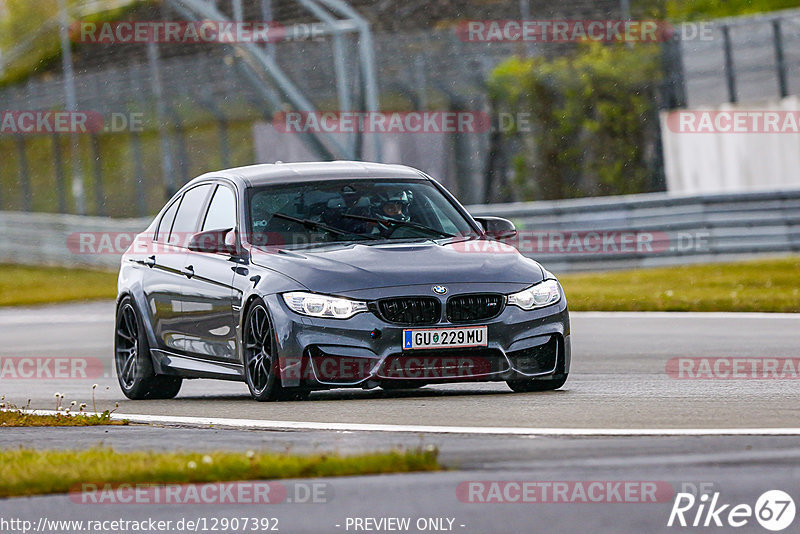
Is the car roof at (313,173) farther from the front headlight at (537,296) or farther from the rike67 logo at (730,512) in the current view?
the rike67 logo at (730,512)

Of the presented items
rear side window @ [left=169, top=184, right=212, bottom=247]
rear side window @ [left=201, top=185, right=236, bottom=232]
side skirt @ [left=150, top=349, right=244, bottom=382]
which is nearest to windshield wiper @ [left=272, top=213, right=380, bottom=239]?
rear side window @ [left=201, top=185, right=236, bottom=232]

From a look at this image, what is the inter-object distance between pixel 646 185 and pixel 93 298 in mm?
11664

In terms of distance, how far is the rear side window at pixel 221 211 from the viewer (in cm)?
1155

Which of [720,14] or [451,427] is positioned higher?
[720,14]

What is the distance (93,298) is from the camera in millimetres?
29000

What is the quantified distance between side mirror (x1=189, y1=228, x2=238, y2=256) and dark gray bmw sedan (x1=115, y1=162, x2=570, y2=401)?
0.04 ft

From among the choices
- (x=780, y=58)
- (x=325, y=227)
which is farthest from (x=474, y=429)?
(x=780, y=58)

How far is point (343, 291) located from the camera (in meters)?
10.2

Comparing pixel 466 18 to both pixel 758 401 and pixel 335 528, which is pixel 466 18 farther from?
pixel 335 528

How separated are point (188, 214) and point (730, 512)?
696 cm

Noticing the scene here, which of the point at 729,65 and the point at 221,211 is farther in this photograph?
the point at 729,65

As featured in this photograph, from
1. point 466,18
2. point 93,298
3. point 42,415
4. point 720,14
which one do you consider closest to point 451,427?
point 42,415

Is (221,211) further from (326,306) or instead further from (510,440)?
(510,440)

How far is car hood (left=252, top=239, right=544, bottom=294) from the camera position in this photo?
10.3m
